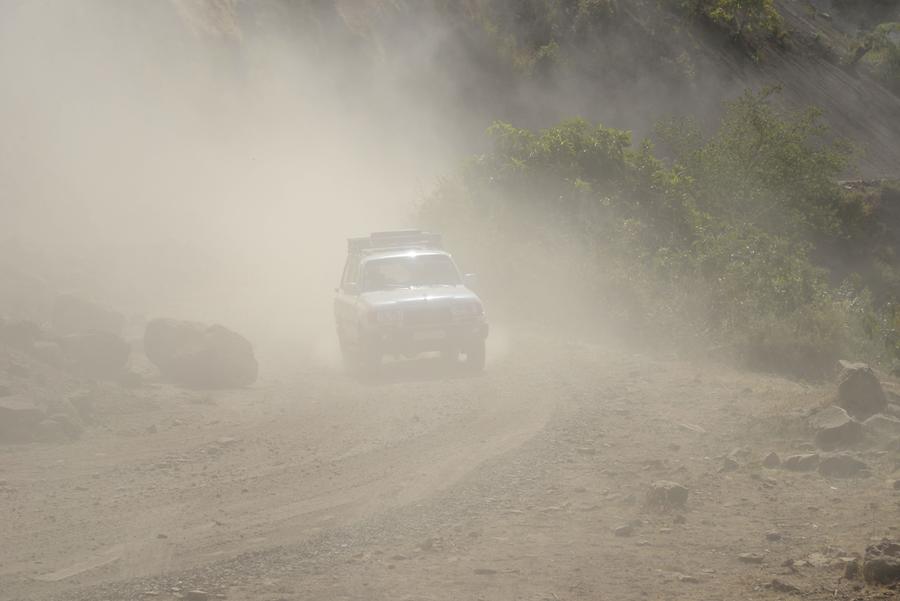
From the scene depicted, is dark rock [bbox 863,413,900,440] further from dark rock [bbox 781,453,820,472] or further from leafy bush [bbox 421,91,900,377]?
leafy bush [bbox 421,91,900,377]

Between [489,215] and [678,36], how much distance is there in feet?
117

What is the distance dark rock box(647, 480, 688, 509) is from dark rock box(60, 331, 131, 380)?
9253 millimetres

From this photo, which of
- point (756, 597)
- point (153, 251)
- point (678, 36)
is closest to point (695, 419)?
point (756, 597)

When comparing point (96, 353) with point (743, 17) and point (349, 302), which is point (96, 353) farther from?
point (743, 17)

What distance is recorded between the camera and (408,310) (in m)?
15.6

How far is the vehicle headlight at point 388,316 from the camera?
51.0 ft

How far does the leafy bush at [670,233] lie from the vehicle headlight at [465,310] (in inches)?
154

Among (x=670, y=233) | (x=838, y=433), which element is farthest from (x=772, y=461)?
(x=670, y=233)

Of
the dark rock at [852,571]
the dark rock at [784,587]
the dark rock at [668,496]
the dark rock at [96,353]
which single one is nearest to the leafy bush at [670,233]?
the dark rock at [668,496]

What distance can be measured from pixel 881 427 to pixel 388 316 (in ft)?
24.1

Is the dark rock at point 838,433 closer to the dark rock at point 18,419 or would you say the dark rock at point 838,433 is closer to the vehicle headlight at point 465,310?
the vehicle headlight at point 465,310

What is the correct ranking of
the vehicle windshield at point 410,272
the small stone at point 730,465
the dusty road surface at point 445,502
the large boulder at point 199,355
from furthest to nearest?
the vehicle windshield at point 410,272 → the large boulder at point 199,355 → the small stone at point 730,465 → the dusty road surface at point 445,502

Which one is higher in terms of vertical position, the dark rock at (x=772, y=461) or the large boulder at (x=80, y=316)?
the large boulder at (x=80, y=316)

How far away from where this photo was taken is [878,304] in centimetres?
3891
